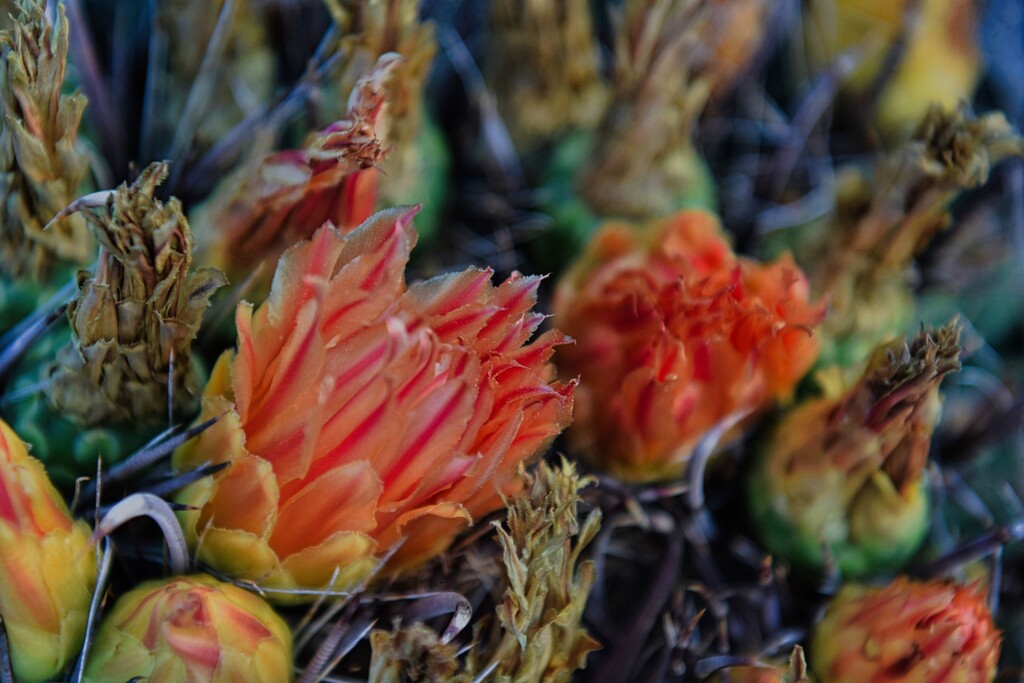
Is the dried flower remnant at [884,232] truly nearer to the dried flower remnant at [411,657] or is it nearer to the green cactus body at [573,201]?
the green cactus body at [573,201]

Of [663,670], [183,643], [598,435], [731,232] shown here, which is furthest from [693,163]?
[183,643]

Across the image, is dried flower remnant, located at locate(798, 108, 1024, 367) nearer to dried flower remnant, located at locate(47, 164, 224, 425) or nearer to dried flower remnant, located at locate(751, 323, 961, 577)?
dried flower remnant, located at locate(751, 323, 961, 577)

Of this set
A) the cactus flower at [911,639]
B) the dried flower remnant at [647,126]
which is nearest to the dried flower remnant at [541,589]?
the cactus flower at [911,639]

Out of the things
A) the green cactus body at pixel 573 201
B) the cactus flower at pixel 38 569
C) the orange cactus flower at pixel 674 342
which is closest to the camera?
the cactus flower at pixel 38 569

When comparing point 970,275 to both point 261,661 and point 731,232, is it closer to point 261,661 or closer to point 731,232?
point 731,232

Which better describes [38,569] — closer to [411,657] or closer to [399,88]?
[411,657]
